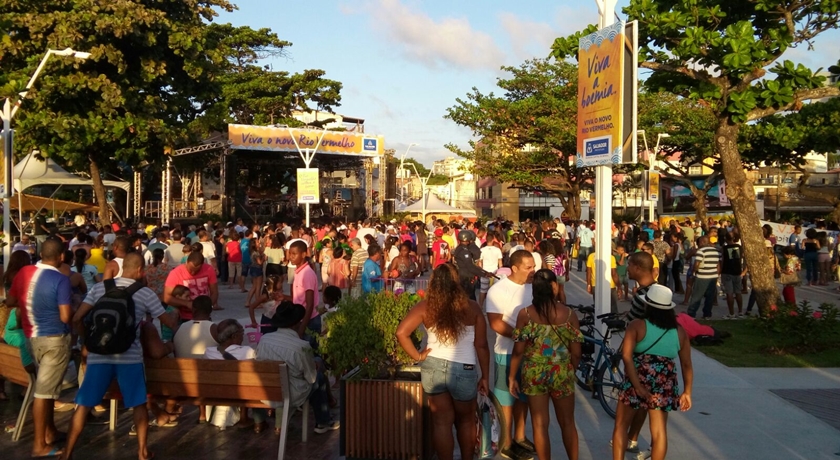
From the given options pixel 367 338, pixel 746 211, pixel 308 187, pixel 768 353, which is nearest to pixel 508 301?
pixel 367 338

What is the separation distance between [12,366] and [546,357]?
5166 mm

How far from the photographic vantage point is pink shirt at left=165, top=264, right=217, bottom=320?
878 cm

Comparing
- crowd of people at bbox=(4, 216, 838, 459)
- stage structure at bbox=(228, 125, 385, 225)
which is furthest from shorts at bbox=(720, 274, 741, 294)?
stage structure at bbox=(228, 125, 385, 225)

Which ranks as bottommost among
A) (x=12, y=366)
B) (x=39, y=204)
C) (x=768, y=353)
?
(x=768, y=353)

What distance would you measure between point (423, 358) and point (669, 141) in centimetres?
3706

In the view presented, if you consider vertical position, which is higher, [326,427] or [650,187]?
[650,187]

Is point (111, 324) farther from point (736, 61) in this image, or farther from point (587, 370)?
point (736, 61)

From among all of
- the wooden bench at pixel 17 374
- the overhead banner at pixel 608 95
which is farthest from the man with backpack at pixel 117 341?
the overhead banner at pixel 608 95

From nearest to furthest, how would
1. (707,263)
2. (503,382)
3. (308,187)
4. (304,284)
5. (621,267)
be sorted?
(503,382) < (304,284) < (707,263) < (621,267) < (308,187)

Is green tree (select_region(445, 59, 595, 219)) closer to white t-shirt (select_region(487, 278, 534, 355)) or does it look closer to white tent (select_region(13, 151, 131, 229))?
white tent (select_region(13, 151, 131, 229))

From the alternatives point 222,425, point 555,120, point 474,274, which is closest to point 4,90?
point 474,274

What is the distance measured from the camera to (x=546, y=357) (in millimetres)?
5094

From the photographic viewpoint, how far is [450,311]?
495 centimetres

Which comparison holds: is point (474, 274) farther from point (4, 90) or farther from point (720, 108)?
point (4, 90)
